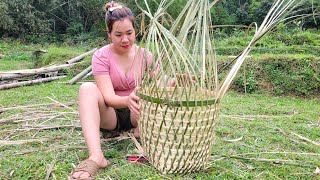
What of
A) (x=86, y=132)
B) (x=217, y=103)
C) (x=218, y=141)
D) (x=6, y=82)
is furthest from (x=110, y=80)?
(x=6, y=82)

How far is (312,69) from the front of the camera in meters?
5.01

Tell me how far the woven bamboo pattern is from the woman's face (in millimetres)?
256

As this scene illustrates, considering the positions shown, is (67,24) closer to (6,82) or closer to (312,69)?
(6,82)

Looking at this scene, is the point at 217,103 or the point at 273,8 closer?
the point at 217,103

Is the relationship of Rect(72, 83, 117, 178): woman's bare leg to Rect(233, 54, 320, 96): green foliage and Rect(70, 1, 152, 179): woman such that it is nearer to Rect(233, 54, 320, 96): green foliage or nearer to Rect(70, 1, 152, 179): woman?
Rect(70, 1, 152, 179): woman

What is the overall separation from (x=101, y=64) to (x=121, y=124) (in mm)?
425

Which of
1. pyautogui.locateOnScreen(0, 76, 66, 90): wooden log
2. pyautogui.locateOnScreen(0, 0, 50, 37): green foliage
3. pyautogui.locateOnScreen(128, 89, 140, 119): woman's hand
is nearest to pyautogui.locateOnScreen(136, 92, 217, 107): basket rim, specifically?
pyautogui.locateOnScreen(128, 89, 140, 119): woman's hand

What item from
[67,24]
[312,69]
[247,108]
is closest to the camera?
[247,108]

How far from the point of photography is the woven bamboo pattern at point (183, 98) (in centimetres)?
136

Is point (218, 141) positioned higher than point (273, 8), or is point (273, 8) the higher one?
point (273, 8)

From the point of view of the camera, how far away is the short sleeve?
177 cm

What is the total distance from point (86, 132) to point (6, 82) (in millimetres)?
3989

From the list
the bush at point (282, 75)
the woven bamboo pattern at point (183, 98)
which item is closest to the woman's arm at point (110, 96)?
the woven bamboo pattern at point (183, 98)

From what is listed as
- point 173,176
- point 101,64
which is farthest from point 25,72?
point 173,176
